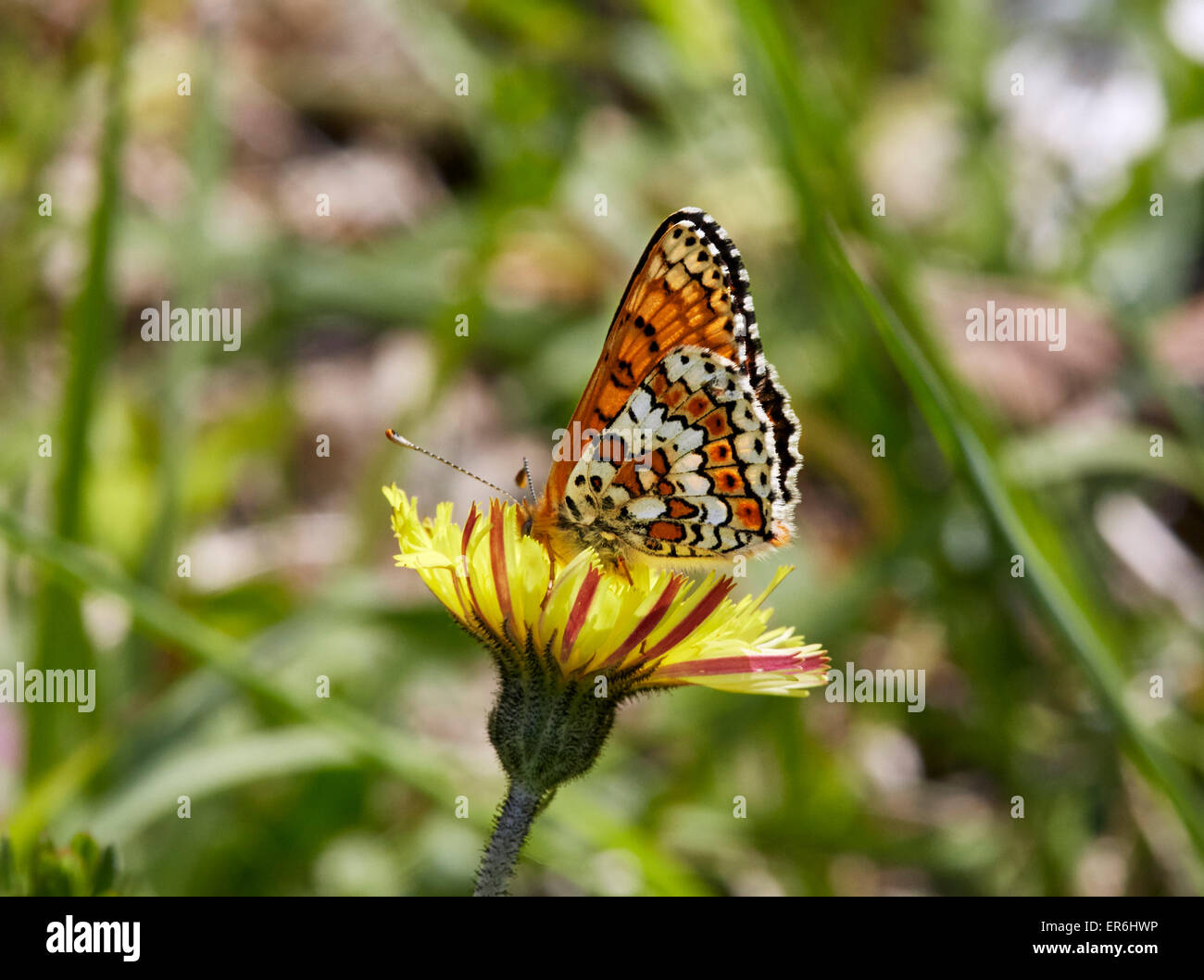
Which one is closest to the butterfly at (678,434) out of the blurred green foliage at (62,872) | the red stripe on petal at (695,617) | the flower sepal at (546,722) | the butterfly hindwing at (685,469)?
the butterfly hindwing at (685,469)

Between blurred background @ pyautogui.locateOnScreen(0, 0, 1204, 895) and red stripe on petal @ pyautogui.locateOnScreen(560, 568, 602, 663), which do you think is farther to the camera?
blurred background @ pyautogui.locateOnScreen(0, 0, 1204, 895)

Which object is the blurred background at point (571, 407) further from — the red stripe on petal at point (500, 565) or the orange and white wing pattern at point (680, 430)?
the red stripe on petal at point (500, 565)

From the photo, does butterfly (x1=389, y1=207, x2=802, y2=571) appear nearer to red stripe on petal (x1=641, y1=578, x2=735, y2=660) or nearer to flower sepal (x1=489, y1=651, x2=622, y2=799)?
red stripe on petal (x1=641, y1=578, x2=735, y2=660)

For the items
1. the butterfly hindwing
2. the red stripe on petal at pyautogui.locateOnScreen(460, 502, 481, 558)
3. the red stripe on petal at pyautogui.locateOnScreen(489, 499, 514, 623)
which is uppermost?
the butterfly hindwing


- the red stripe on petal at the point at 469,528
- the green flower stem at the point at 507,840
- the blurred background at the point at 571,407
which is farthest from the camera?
the blurred background at the point at 571,407

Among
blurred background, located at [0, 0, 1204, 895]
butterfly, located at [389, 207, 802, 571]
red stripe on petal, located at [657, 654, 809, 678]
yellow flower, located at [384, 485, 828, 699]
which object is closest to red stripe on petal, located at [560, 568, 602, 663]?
yellow flower, located at [384, 485, 828, 699]

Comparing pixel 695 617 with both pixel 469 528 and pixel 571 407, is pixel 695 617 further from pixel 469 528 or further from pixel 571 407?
pixel 571 407
